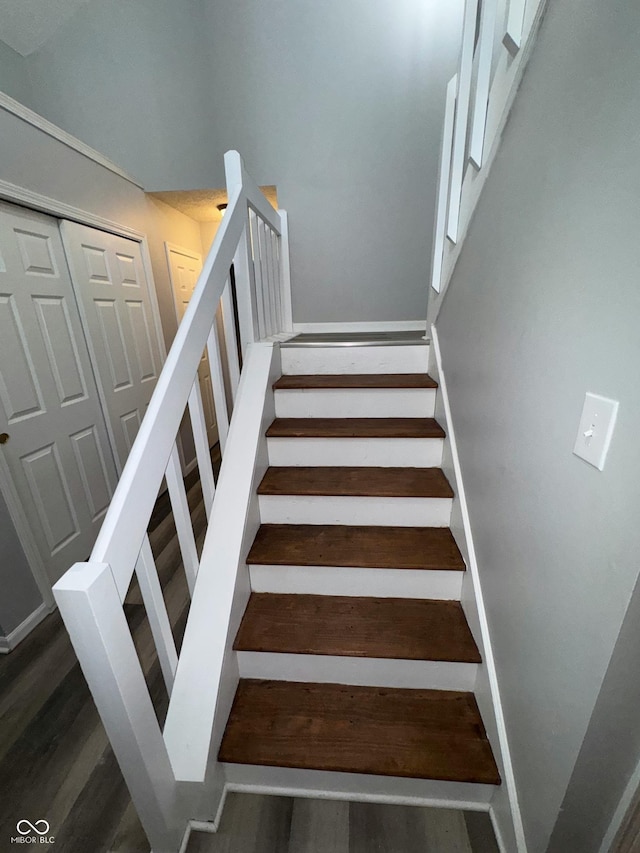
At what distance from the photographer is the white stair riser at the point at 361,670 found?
41.6 inches

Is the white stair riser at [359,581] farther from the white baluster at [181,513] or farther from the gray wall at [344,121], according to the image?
the gray wall at [344,121]

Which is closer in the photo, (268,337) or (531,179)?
(531,179)

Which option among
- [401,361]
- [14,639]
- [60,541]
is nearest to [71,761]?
[14,639]

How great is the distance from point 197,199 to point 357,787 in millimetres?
3544

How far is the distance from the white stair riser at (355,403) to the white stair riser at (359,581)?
2.42 feet

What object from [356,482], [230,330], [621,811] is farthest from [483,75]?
[621,811]

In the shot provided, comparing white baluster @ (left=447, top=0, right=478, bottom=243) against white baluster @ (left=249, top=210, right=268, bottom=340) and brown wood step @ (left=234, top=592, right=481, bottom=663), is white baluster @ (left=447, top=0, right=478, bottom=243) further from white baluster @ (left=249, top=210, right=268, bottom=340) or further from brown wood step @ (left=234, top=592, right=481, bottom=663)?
brown wood step @ (left=234, top=592, right=481, bottom=663)

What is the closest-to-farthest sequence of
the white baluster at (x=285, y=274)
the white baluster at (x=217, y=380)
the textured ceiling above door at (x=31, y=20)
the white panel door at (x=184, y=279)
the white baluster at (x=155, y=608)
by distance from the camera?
the white baluster at (x=155, y=608), the white baluster at (x=217, y=380), the textured ceiling above door at (x=31, y=20), the white baluster at (x=285, y=274), the white panel door at (x=184, y=279)

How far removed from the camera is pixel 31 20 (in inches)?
80.4

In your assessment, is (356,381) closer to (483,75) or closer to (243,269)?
(243,269)

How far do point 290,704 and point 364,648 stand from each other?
0.30 meters

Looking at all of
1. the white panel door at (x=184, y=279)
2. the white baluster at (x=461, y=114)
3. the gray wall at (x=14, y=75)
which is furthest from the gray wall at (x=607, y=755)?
the gray wall at (x=14, y=75)

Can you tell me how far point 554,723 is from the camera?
68cm

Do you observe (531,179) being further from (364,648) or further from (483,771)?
(483,771)
